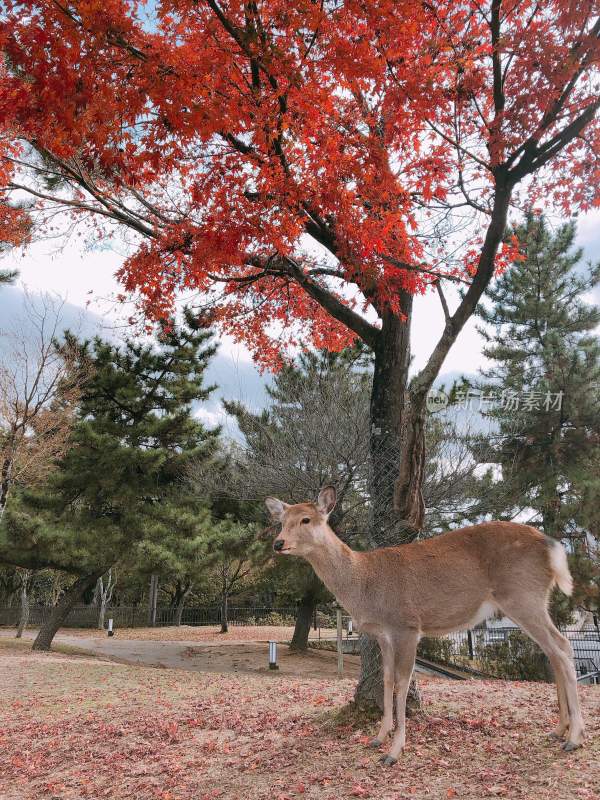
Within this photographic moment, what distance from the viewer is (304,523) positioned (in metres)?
5.19

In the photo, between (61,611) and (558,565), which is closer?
(558,565)

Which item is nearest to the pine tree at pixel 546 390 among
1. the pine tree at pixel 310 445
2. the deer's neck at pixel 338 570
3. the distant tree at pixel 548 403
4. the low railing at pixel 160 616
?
the distant tree at pixel 548 403

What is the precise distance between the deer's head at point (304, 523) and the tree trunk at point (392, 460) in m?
1.03

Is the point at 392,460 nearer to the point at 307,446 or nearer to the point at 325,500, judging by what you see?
the point at 325,500

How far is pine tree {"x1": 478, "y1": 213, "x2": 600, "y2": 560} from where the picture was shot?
1753cm

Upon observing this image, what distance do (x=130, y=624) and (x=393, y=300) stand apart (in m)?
34.7

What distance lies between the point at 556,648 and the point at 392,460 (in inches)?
108

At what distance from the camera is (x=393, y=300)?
7.33 metres

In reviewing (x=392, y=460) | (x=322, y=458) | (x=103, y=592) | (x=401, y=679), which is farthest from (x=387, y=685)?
(x=103, y=592)

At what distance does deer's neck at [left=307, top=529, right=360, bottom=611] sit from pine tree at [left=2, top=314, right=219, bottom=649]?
1276 cm

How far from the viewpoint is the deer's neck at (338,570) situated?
5.25 m

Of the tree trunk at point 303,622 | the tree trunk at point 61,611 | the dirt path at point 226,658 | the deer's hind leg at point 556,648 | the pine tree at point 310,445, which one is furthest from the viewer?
the tree trunk at point 303,622

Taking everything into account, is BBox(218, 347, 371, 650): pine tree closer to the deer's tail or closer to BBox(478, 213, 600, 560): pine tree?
BBox(478, 213, 600, 560): pine tree

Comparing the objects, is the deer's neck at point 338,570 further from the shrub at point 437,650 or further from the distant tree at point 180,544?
the shrub at point 437,650
